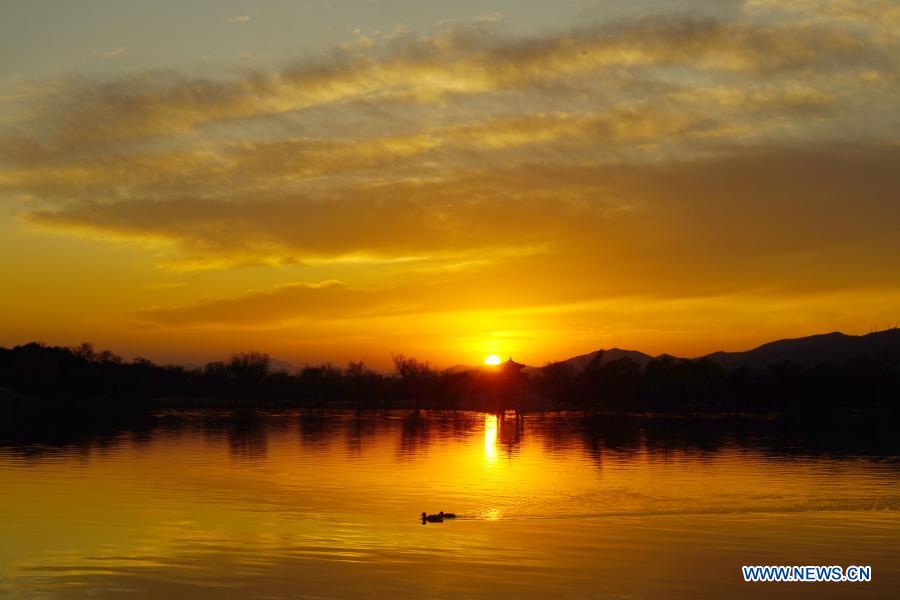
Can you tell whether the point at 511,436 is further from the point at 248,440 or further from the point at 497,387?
the point at 497,387

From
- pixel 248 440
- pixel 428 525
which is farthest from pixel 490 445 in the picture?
pixel 428 525

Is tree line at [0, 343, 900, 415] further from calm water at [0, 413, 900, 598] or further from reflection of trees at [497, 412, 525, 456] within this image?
calm water at [0, 413, 900, 598]

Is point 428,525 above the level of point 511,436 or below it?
below

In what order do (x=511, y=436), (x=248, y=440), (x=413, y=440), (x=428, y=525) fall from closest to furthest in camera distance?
(x=428, y=525) < (x=248, y=440) < (x=413, y=440) < (x=511, y=436)

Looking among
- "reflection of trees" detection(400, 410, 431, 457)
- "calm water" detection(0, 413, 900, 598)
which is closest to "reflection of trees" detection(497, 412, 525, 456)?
"reflection of trees" detection(400, 410, 431, 457)

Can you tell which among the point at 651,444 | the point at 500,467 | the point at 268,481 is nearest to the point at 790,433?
the point at 651,444

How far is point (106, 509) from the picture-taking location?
1240 inches

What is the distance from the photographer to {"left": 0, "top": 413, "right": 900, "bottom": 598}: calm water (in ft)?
71.2

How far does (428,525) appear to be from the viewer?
2916 cm

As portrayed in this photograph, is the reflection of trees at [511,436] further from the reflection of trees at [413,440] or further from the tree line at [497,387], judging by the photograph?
the tree line at [497,387]

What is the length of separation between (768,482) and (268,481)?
2258 cm

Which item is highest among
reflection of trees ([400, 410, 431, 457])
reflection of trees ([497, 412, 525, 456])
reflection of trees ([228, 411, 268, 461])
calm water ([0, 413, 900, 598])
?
reflection of trees ([228, 411, 268, 461])

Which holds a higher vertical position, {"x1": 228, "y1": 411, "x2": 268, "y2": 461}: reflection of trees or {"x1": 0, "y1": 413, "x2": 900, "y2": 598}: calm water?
{"x1": 228, "y1": 411, "x2": 268, "y2": 461}: reflection of trees

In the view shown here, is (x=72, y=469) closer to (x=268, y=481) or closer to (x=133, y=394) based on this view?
(x=268, y=481)
